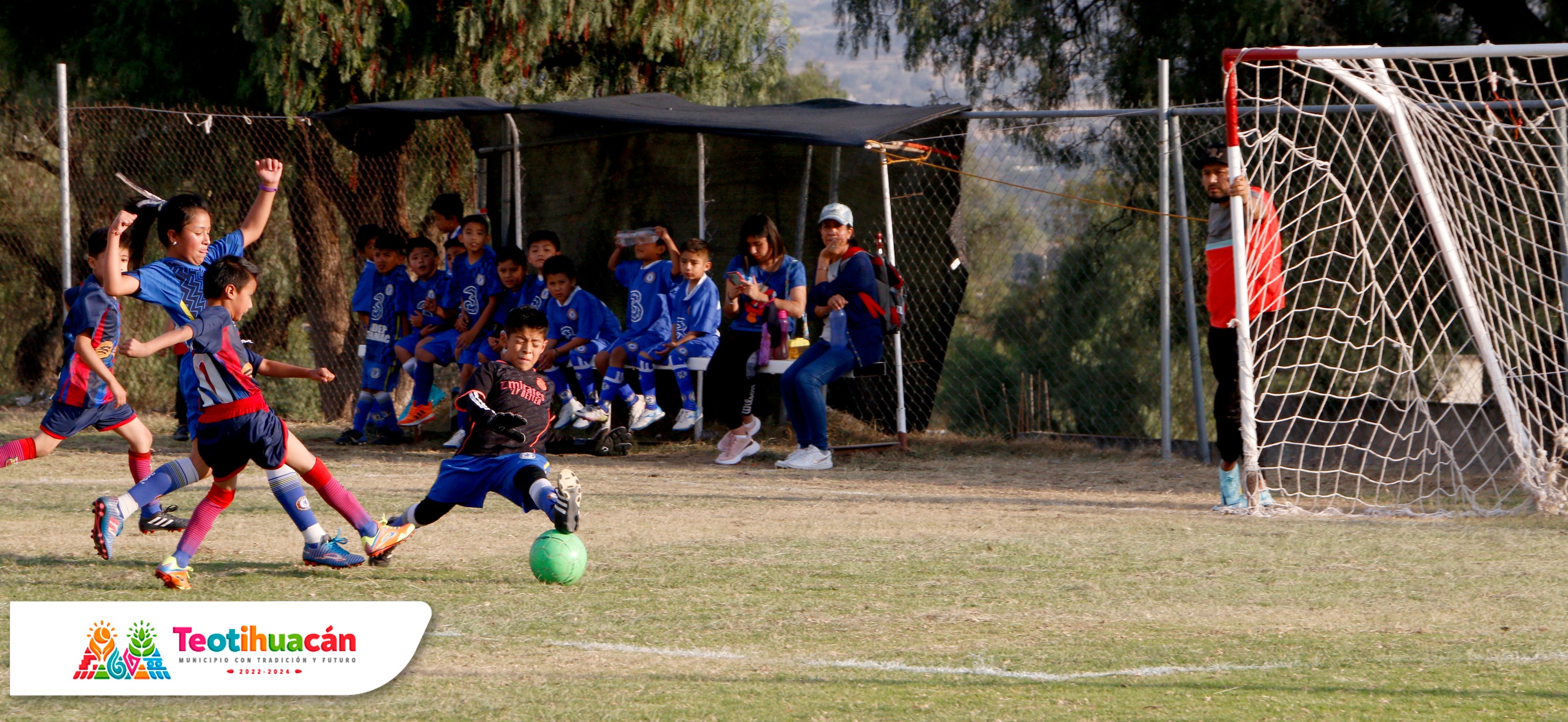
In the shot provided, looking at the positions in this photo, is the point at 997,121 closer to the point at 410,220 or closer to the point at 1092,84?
the point at 1092,84

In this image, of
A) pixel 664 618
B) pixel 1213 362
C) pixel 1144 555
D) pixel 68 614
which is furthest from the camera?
pixel 1213 362

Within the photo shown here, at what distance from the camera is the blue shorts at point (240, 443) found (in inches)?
208

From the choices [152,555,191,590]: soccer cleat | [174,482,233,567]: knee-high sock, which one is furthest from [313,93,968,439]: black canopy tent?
[152,555,191,590]: soccer cleat

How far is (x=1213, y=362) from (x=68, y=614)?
220 inches

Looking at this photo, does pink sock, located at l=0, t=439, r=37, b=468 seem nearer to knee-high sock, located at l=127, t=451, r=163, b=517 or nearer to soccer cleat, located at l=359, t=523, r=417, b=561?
knee-high sock, located at l=127, t=451, r=163, b=517

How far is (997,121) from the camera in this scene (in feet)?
35.6

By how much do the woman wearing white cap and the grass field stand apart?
122 centimetres

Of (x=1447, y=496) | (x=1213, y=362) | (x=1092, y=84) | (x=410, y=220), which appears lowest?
(x=1447, y=496)

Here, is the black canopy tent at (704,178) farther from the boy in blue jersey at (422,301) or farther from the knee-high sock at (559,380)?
the knee-high sock at (559,380)

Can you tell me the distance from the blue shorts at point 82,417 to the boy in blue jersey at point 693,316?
4077 millimetres

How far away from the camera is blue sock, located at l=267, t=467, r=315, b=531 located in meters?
5.37

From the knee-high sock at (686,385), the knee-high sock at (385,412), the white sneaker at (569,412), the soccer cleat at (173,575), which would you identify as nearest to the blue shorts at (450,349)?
the knee-high sock at (385,412)

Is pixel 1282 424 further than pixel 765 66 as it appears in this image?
No

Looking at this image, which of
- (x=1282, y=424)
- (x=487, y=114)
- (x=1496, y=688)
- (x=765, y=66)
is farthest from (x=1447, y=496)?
(x=765, y=66)
